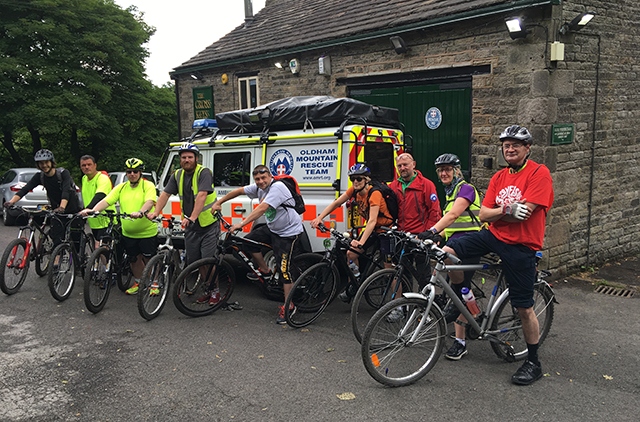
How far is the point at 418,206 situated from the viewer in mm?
5898

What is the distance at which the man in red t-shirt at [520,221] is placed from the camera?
160 inches

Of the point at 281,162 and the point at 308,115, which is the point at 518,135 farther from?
the point at 281,162

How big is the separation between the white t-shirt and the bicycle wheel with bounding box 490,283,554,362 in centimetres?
249

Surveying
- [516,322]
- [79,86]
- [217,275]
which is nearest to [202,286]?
[217,275]

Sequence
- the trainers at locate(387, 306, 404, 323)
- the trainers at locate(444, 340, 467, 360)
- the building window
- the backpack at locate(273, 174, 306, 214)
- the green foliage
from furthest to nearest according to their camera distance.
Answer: the green foliage → the building window → the backpack at locate(273, 174, 306, 214) → the trainers at locate(444, 340, 467, 360) → the trainers at locate(387, 306, 404, 323)

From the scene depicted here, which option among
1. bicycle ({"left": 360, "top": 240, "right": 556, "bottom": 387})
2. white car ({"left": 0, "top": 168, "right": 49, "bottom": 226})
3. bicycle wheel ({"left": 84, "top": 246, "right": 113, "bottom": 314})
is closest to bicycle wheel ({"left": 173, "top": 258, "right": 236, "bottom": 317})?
bicycle wheel ({"left": 84, "top": 246, "right": 113, "bottom": 314})

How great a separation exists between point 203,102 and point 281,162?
8800 mm

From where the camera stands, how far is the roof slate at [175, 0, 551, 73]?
30.3 feet

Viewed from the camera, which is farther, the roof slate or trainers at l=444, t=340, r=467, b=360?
the roof slate

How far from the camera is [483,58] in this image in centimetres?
852

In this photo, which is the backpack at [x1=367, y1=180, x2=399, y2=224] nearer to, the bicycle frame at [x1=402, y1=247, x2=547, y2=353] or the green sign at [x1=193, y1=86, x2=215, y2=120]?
the bicycle frame at [x1=402, y1=247, x2=547, y2=353]

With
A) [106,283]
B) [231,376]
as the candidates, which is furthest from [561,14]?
[106,283]

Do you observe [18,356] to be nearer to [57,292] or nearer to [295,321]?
[57,292]

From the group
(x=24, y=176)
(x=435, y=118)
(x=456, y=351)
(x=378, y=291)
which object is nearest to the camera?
(x=456, y=351)
